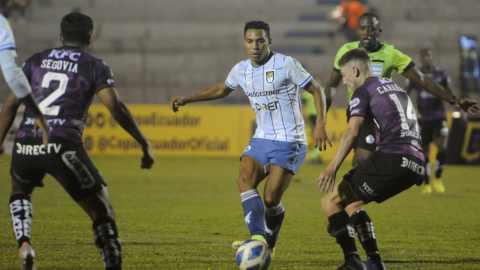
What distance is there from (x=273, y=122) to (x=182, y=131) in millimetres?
13086

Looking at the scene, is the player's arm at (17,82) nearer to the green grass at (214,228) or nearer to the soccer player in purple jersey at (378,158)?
the green grass at (214,228)

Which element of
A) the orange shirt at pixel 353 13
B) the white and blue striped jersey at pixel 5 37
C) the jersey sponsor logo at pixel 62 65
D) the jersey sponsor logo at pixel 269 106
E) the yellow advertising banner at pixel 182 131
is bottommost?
the yellow advertising banner at pixel 182 131

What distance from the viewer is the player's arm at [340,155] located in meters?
4.58

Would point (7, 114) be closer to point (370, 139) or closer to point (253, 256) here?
point (253, 256)

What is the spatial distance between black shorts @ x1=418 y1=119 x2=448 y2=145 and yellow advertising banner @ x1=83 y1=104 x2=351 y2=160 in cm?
658

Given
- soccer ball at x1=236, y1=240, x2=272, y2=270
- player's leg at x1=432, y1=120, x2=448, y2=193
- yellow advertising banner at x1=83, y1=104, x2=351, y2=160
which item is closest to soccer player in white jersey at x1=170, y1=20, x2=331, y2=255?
soccer ball at x1=236, y1=240, x2=272, y2=270

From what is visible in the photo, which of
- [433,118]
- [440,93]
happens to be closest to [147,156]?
[440,93]

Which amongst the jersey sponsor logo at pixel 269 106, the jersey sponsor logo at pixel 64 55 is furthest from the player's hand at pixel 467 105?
the jersey sponsor logo at pixel 64 55

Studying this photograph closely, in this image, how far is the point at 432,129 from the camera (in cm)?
1172

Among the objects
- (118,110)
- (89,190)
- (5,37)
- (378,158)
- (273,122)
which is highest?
(5,37)

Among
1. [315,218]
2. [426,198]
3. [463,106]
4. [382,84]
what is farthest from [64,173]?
[426,198]

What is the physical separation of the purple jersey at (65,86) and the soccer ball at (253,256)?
1.60 meters

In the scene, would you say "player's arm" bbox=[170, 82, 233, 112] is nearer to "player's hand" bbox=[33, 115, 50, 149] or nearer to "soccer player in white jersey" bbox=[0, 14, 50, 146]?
"player's hand" bbox=[33, 115, 50, 149]

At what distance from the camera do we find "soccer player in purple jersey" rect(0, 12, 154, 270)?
4.20 meters
